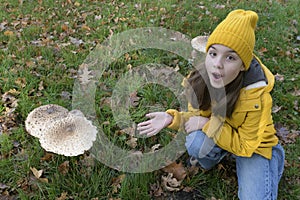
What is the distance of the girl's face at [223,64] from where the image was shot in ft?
7.04

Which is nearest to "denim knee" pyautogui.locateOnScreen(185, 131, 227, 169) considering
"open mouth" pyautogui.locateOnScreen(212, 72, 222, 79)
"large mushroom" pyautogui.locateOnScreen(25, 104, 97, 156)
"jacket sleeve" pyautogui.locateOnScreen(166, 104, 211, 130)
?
"jacket sleeve" pyautogui.locateOnScreen(166, 104, 211, 130)

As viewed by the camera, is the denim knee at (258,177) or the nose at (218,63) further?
the denim knee at (258,177)

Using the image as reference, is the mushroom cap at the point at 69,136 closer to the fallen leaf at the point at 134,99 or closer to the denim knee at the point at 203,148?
the denim knee at the point at 203,148

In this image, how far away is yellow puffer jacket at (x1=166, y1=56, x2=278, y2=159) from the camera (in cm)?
222

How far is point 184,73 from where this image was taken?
3902 millimetres

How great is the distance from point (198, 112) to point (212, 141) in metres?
0.30

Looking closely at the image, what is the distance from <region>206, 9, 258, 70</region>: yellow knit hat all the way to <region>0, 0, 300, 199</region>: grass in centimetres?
112

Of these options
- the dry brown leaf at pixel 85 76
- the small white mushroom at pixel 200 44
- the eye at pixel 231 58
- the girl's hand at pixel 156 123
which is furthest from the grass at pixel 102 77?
the eye at pixel 231 58

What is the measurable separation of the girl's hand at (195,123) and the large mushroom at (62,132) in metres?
0.74

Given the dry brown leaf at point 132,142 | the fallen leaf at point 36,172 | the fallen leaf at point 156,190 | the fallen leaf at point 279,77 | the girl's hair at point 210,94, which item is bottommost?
the fallen leaf at point 156,190

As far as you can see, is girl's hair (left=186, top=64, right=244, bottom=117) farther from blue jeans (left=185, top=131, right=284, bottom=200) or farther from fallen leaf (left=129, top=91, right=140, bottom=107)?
fallen leaf (left=129, top=91, right=140, bottom=107)

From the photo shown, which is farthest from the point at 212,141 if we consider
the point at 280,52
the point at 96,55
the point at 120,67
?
the point at 280,52

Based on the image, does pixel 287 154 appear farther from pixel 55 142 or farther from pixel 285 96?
pixel 55 142

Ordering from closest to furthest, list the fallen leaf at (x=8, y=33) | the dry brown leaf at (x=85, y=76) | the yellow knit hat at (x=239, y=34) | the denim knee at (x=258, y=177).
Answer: the yellow knit hat at (x=239, y=34) < the denim knee at (x=258, y=177) < the dry brown leaf at (x=85, y=76) < the fallen leaf at (x=8, y=33)
